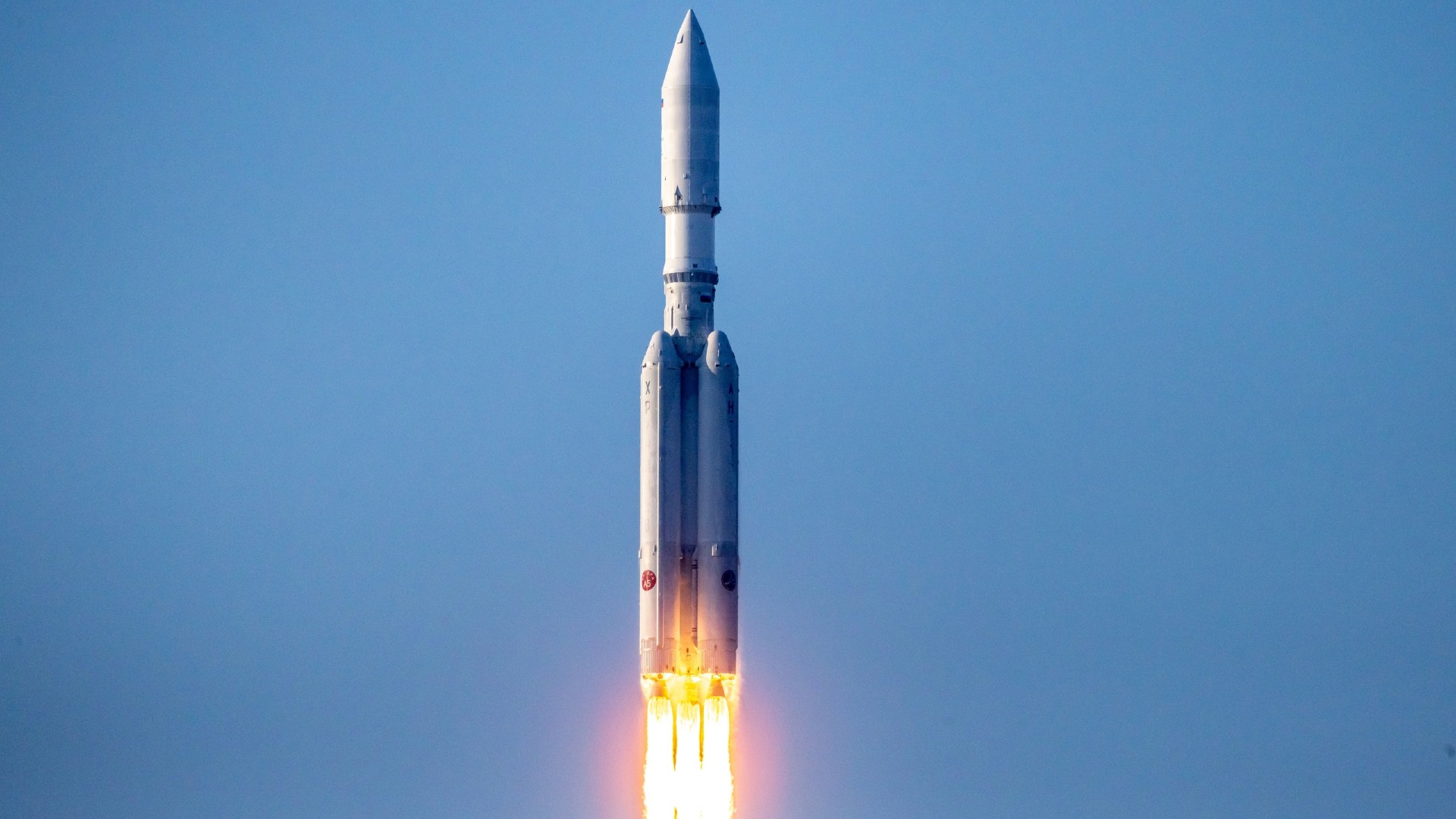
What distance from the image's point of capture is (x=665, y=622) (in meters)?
116

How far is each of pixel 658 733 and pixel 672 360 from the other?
28.9ft

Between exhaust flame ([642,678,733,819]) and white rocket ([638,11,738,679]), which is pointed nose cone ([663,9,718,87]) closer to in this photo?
white rocket ([638,11,738,679])

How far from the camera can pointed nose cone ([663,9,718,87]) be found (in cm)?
11825

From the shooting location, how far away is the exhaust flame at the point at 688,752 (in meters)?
117

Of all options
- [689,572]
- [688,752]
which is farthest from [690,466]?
[688,752]

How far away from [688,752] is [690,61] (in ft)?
54.1

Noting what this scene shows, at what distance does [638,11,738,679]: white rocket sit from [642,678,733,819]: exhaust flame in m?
0.74

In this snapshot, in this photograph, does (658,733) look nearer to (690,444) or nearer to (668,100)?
(690,444)

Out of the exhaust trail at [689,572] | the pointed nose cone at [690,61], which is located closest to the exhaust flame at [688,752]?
the exhaust trail at [689,572]

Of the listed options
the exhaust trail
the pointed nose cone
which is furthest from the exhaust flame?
the pointed nose cone

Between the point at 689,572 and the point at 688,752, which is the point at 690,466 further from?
the point at 688,752

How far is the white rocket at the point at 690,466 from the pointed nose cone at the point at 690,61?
1.01 m

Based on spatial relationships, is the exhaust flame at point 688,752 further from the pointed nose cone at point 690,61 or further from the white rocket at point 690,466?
the pointed nose cone at point 690,61

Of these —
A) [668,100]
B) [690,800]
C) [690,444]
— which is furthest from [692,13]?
[690,800]
